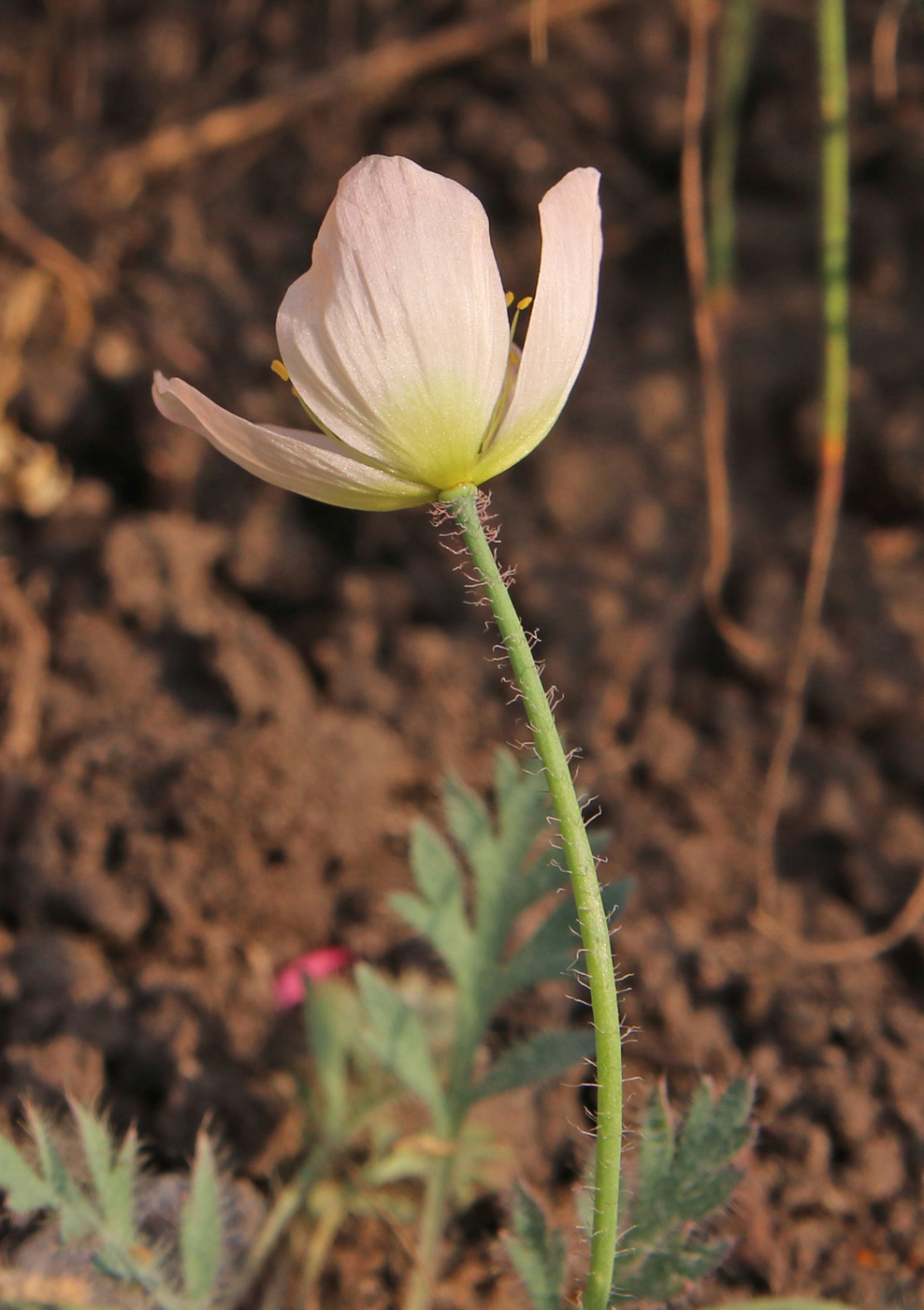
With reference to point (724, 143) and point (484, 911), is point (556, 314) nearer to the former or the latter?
point (484, 911)

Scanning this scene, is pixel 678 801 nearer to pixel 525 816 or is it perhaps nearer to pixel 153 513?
pixel 525 816

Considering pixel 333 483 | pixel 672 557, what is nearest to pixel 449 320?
pixel 333 483

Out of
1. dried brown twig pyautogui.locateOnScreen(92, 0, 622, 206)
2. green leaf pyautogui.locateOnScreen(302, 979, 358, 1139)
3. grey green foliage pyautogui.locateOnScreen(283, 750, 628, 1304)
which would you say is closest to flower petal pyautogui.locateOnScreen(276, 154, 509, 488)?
grey green foliage pyautogui.locateOnScreen(283, 750, 628, 1304)

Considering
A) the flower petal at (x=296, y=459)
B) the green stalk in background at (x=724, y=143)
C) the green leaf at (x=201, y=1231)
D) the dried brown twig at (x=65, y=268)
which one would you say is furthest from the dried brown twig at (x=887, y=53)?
the green leaf at (x=201, y=1231)

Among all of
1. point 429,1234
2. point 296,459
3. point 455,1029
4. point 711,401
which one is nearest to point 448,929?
point 455,1029

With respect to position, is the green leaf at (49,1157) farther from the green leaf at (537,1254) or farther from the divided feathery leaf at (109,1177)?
the green leaf at (537,1254)
